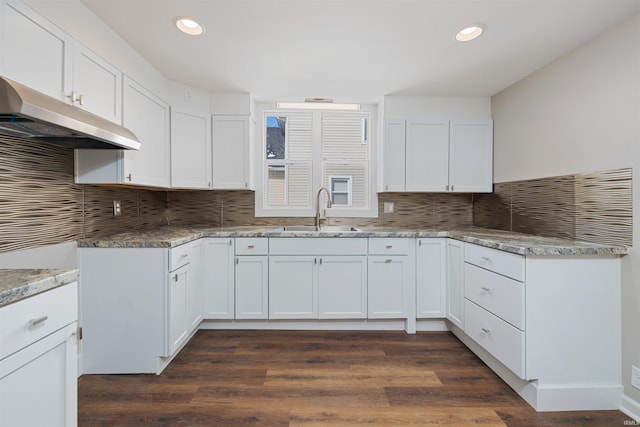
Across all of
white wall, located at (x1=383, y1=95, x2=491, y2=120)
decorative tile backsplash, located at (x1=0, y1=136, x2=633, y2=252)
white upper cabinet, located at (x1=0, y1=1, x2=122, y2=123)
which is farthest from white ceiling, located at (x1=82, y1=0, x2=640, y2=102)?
decorative tile backsplash, located at (x1=0, y1=136, x2=633, y2=252)

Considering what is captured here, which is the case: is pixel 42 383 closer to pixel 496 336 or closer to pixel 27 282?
pixel 27 282

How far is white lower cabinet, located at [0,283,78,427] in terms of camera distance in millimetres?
904

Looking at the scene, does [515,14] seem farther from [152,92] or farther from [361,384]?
[152,92]

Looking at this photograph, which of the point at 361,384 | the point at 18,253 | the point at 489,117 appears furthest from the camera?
the point at 489,117

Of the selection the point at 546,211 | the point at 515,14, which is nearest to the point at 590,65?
the point at 515,14

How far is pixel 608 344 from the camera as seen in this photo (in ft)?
5.52

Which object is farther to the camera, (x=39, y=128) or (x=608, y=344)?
(x=608, y=344)

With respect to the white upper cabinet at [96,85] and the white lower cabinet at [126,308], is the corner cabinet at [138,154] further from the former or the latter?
the white lower cabinet at [126,308]

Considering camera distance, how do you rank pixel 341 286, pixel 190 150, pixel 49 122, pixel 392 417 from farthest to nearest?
1. pixel 190 150
2. pixel 341 286
3. pixel 392 417
4. pixel 49 122

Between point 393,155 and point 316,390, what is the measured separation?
216cm

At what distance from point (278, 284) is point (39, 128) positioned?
185cm

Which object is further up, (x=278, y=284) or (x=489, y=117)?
(x=489, y=117)

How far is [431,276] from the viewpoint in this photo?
8.64 feet

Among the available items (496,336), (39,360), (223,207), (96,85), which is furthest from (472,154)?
(39,360)
